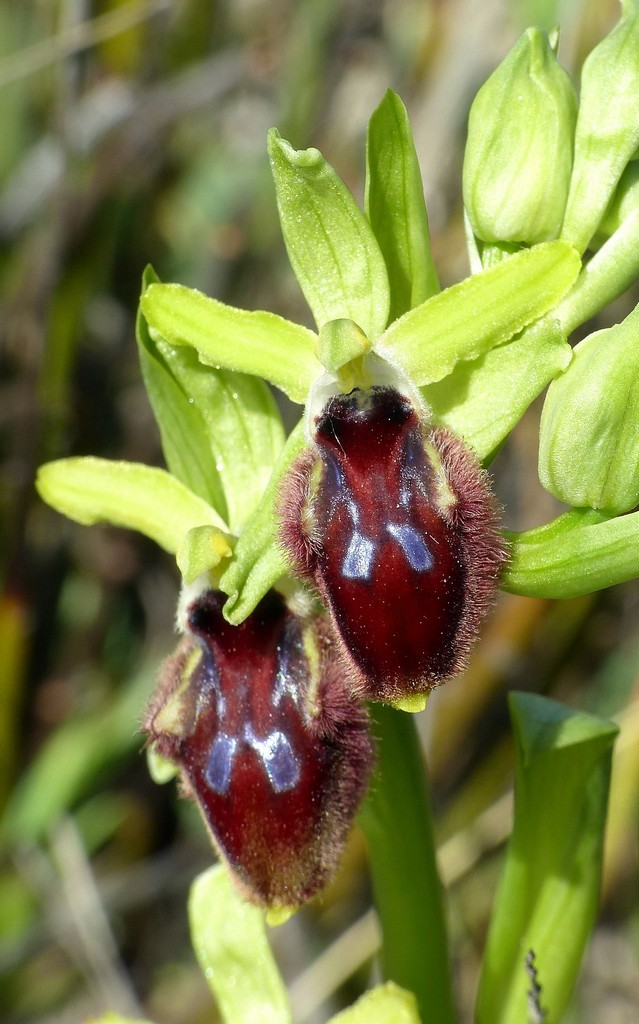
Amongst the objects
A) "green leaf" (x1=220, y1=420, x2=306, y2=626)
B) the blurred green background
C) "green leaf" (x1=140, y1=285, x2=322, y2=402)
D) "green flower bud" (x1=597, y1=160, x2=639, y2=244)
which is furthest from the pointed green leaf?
the blurred green background

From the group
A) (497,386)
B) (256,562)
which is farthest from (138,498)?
(497,386)

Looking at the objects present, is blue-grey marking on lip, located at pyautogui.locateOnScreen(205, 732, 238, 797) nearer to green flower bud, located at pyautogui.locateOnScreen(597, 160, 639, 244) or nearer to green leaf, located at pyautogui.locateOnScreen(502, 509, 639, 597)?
green leaf, located at pyautogui.locateOnScreen(502, 509, 639, 597)

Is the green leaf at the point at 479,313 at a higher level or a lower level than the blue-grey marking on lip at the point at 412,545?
higher

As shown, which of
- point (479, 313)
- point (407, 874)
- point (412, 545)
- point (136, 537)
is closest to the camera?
point (412, 545)

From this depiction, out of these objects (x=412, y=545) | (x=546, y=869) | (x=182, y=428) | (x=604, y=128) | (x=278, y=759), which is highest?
(x=604, y=128)

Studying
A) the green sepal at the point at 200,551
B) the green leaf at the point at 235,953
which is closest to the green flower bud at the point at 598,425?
the green sepal at the point at 200,551

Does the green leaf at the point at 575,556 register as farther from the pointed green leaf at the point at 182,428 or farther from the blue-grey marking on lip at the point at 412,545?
the pointed green leaf at the point at 182,428

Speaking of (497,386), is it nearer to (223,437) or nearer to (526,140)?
(526,140)
